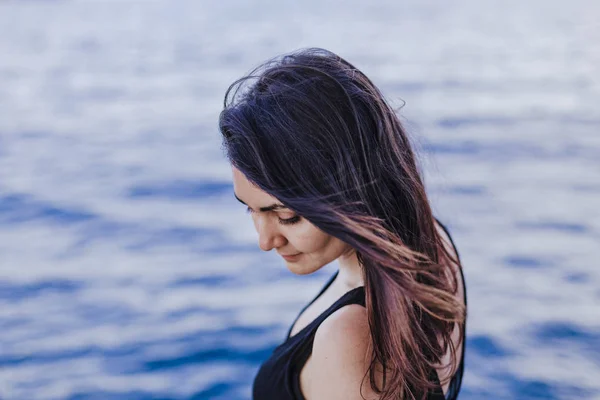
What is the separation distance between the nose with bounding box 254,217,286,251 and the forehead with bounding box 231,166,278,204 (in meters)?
0.05

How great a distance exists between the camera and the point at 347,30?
1140 centimetres

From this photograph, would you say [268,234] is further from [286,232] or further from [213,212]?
[213,212]

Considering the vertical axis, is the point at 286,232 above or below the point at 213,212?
above

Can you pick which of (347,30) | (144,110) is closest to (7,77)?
(144,110)

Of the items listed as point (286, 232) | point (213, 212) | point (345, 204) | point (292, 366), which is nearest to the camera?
point (345, 204)

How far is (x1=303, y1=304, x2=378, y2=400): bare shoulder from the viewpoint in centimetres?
141

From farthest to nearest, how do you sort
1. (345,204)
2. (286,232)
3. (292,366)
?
1. (292,366)
2. (286,232)
3. (345,204)

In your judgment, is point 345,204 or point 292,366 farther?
point 292,366

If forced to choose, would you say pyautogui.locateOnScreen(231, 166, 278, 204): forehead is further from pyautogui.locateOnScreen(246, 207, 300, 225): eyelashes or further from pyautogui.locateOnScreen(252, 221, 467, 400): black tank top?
pyautogui.locateOnScreen(252, 221, 467, 400): black tank top

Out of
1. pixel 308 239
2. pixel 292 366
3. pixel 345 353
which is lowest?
pixel 292 366

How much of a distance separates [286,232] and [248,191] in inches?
4.1

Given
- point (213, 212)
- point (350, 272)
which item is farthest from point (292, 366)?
point (213, 212)

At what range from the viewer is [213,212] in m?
5.42

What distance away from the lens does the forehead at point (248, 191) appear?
1421 millimetres
